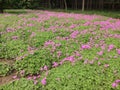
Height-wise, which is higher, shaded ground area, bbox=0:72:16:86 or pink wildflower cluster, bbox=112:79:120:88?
pink wildflower cluster, bbox=112:79:120:88

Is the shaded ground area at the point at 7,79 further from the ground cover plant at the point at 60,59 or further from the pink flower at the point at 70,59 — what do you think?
the pink flower at the point at 70,59

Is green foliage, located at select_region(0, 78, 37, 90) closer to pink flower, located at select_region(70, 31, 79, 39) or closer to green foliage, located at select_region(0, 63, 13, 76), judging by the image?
green foliage, located at select_region(0, 63, 13, 76)

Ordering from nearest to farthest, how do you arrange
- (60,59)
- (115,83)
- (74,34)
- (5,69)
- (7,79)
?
(115,83) → (7,79) → (5,69) → (60,59) → (74,34)

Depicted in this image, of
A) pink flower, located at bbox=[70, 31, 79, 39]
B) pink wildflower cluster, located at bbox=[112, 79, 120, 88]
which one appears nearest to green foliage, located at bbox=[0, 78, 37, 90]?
pink wildflower cluster, located at bbox=[112, 79, 120, 88]

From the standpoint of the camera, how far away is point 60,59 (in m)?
5.09

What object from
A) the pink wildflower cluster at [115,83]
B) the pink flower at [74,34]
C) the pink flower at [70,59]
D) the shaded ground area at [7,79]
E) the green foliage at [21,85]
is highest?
the pink flower at [74,34]

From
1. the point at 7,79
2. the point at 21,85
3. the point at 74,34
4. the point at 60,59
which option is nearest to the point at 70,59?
the point at 60,59

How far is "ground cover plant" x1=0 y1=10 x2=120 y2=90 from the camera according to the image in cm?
386

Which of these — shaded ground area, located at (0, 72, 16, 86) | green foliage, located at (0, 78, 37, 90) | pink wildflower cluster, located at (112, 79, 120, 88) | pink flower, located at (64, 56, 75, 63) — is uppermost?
pink flower, located at (64, 56, 75, 63)

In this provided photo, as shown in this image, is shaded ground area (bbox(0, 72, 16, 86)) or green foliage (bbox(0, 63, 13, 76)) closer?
shaded ground area (bbox(0, 72, 16, 86))

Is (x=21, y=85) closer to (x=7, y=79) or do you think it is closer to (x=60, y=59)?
(x=7, y=79)

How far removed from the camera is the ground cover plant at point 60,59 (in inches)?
152

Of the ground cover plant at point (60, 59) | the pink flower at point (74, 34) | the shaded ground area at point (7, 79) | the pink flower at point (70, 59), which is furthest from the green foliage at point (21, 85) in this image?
the pink flower at point (74, 34)

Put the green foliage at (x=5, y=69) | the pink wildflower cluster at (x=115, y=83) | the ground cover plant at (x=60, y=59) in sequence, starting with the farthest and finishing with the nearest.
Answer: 1. the green foliage at (x=5, y=69)
2. the ground cover plant at (x=60, y=59)
3. the pink wildflower cluster at (x=115, y=83)
